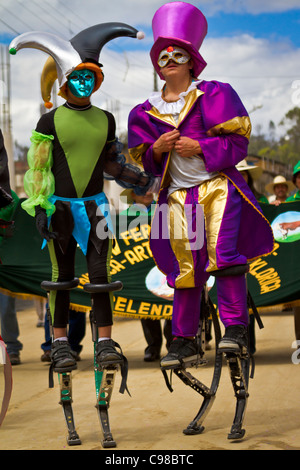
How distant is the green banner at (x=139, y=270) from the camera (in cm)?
634

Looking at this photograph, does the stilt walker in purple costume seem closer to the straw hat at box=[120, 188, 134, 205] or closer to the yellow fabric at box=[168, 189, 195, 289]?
the yellow fabric at box=[168, 189, 195, 289]

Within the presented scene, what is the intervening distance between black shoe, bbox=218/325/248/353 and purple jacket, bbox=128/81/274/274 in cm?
42

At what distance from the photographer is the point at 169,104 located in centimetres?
399

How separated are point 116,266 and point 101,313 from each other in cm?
278

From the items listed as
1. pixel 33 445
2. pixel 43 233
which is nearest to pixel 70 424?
pixel 33 445

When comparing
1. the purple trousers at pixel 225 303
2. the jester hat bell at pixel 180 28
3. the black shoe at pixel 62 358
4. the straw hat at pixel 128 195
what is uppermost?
the jester hat bell at pixel 180 28

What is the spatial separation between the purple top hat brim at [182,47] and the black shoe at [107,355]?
1510 millimetres

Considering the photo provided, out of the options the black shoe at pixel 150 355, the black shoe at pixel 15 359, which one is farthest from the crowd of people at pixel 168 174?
the black shoe at pixel 15 359

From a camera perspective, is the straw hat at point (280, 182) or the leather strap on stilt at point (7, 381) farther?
the straw hat at point (280, 182)

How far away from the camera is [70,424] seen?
3820mm

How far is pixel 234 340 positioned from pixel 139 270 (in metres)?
3.00

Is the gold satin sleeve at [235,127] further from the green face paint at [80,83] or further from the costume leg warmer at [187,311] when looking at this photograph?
the costume leg warmer at [187,311]

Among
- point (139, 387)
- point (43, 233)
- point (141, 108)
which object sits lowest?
point (139, 387)

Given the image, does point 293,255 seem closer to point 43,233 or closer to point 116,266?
point 116,266
